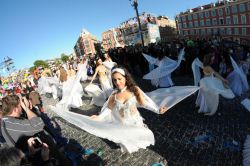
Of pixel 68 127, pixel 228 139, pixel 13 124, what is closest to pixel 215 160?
pixel 228 139

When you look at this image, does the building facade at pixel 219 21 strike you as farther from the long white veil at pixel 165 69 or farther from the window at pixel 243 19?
the long white veil at pixel 165 69

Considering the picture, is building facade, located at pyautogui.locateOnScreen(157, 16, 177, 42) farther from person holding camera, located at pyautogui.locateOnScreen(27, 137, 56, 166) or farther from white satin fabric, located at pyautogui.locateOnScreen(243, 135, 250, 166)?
person holding camera, located at pyautogui.locateOnScreen(27, 137, 56, 166)

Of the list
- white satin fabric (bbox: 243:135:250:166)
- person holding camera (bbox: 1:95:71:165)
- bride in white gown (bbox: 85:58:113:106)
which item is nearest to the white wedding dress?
bride in white gown (bbox: 85:58:113:106)

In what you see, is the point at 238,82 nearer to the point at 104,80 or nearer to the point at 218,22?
the point at 104,80

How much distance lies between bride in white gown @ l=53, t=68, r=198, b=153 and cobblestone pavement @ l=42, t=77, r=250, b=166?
2.37ft

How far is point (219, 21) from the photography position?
7212 cm

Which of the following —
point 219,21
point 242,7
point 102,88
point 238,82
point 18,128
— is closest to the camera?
point 18,128

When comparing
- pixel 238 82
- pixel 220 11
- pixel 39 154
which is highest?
pixel 220 11

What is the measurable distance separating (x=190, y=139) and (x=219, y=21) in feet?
243

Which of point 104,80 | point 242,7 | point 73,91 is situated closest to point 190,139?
point 104,80

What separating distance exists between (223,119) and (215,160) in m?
2.04

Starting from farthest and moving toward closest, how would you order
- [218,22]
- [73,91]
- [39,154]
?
[218,22], [73,91], [39,154]

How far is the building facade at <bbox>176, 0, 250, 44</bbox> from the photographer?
205 ft

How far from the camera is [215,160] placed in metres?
4.68
